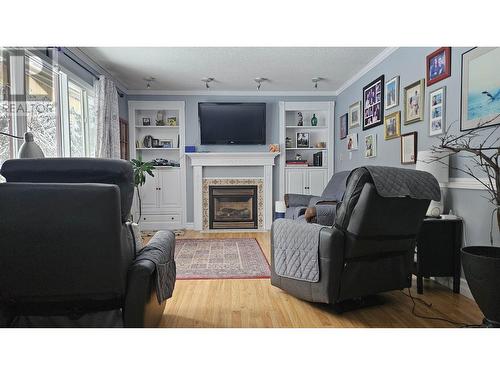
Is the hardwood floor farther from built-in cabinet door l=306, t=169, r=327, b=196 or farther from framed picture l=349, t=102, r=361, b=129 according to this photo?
built-in cabinet door l=306, t=169, r=327, b=196

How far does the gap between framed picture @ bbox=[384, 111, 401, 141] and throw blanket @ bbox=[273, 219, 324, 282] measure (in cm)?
197

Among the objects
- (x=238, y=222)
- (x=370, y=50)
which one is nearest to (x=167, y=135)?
(x=238, y=222)

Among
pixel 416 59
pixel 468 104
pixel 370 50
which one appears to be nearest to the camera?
pixel 468 104

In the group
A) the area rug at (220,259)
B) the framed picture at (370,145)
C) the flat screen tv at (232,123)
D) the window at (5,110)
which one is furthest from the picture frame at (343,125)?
the window at (5,110)

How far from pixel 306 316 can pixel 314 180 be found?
3.77 meters

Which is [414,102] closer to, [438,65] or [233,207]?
[438,65]

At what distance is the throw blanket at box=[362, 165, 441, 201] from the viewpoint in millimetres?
1821

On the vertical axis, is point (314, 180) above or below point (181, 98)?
below

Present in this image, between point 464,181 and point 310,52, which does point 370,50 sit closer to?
point 310,52

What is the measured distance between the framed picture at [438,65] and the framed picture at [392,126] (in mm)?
593

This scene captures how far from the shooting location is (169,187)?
552cm

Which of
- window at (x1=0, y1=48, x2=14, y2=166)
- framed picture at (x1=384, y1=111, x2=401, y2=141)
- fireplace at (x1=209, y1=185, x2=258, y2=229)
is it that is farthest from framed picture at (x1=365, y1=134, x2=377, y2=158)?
window at (x1=0, y1=48, x2=14, y2=166)

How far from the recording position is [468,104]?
2.37 metres

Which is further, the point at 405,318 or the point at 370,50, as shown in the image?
the point at 370,50
